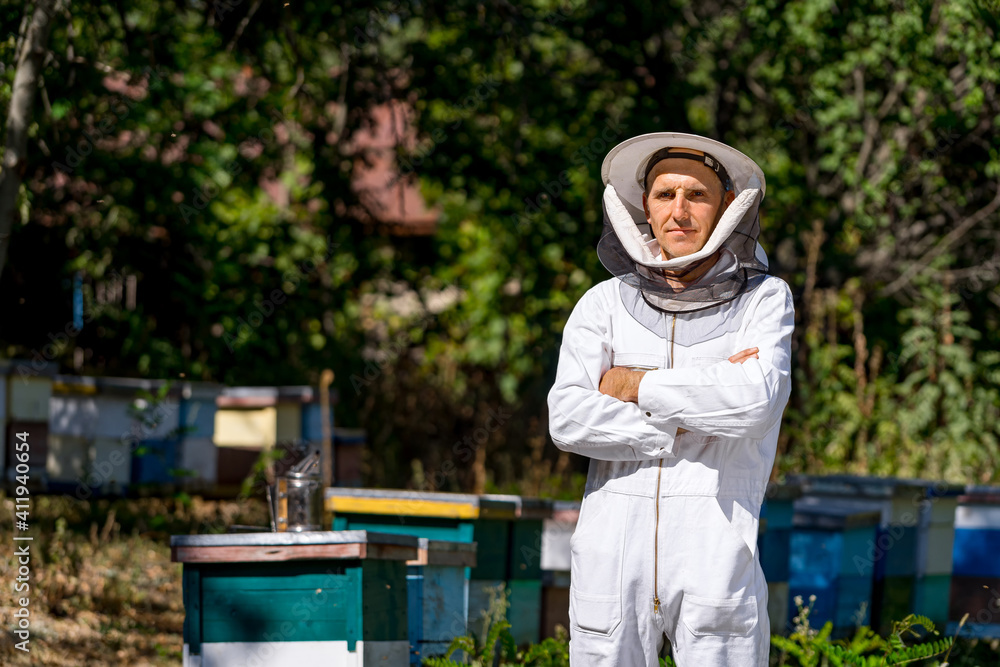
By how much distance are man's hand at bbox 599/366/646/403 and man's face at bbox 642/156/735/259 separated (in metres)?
0.34

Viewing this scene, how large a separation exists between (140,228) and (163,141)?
2.18 feet

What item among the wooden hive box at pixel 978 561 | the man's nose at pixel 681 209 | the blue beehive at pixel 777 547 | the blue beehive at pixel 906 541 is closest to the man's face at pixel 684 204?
the man's nose at pixel 681 209

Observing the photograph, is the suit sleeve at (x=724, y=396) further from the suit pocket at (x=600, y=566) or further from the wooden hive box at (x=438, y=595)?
the wooden hive box at (x=438, y=595)

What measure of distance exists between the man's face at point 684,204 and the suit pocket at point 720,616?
0.86 meters

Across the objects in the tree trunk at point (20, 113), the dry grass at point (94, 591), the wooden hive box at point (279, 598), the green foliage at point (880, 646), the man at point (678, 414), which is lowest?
the dry grass at point (94, 591)

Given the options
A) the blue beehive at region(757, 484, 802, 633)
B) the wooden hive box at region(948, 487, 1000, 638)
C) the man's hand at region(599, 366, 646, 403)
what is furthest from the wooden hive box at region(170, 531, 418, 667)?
the wooden hive box at region(948, 487, 1000, 638)

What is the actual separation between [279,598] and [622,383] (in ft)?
3.75

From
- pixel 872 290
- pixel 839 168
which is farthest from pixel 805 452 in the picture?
pixel 839 168

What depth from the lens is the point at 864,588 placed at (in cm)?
447

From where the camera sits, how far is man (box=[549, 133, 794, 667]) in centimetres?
236

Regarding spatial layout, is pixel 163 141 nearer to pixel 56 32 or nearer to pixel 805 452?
pixel 56 32

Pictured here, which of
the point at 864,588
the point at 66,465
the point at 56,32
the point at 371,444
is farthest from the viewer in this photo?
the point at 371,444

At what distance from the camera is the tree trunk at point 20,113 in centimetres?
436

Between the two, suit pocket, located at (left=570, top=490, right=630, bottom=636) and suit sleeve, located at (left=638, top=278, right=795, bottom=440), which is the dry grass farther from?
suit sleeve, located at (left=638, top=278, right=795, bottom=440)
